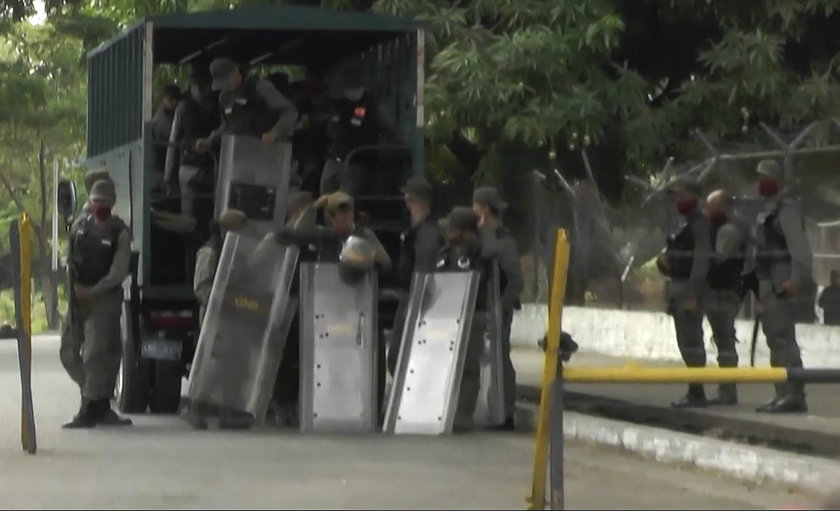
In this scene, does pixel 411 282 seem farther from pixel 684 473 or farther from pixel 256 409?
pixel 684 473

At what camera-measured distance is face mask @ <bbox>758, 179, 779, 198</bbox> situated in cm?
1312

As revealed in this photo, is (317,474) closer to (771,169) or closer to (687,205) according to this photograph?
(687,205)

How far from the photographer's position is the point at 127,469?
10.7 metres

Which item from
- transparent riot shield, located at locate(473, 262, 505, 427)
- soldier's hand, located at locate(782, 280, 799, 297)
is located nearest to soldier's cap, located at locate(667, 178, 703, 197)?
soldier's hand, located at locate(782, 280, 799, 297)

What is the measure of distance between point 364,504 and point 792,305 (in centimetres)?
526

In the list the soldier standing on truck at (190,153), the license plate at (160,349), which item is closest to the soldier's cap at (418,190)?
the soldier standing on truck at (190,153)

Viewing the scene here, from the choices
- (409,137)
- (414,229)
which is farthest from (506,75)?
(414,229)

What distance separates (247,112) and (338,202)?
1615 mm

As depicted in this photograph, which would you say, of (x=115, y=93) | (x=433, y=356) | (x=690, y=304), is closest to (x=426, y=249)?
(x=433, y=356)

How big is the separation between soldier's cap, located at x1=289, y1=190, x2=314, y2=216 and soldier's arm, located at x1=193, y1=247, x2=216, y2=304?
734 mm

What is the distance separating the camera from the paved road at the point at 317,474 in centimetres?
941

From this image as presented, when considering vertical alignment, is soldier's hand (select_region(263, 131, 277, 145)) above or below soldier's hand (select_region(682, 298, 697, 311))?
above

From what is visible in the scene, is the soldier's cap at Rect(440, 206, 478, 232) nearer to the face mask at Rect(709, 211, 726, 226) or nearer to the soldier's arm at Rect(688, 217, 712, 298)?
the soldier's arm at Rect(688, 217, 712, 298)

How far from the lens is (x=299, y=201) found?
44.5 ft
